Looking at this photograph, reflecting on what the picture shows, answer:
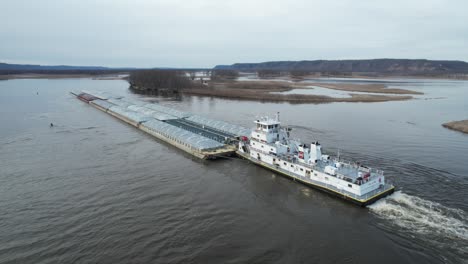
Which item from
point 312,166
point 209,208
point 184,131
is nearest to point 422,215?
point 312,166

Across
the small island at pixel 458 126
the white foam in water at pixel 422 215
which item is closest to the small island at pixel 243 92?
the small island at pixel 458 126

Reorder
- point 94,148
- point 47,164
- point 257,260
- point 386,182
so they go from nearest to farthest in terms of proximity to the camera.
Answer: point 257,260 → point 386,182 → point 47,164 → point 94,148

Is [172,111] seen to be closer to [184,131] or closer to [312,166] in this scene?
[184,131]

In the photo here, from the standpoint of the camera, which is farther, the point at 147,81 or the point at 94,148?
the point at 147,81

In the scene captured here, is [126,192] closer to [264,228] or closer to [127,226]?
[127,226]

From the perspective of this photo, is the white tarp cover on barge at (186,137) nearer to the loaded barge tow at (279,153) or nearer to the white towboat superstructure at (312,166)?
the loaded barge tow at (279,153)

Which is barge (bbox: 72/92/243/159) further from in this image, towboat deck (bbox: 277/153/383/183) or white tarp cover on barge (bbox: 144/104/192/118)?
towboat deck (bbox: 277/153/383/183)

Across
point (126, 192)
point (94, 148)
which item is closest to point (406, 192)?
point (126, 192)
